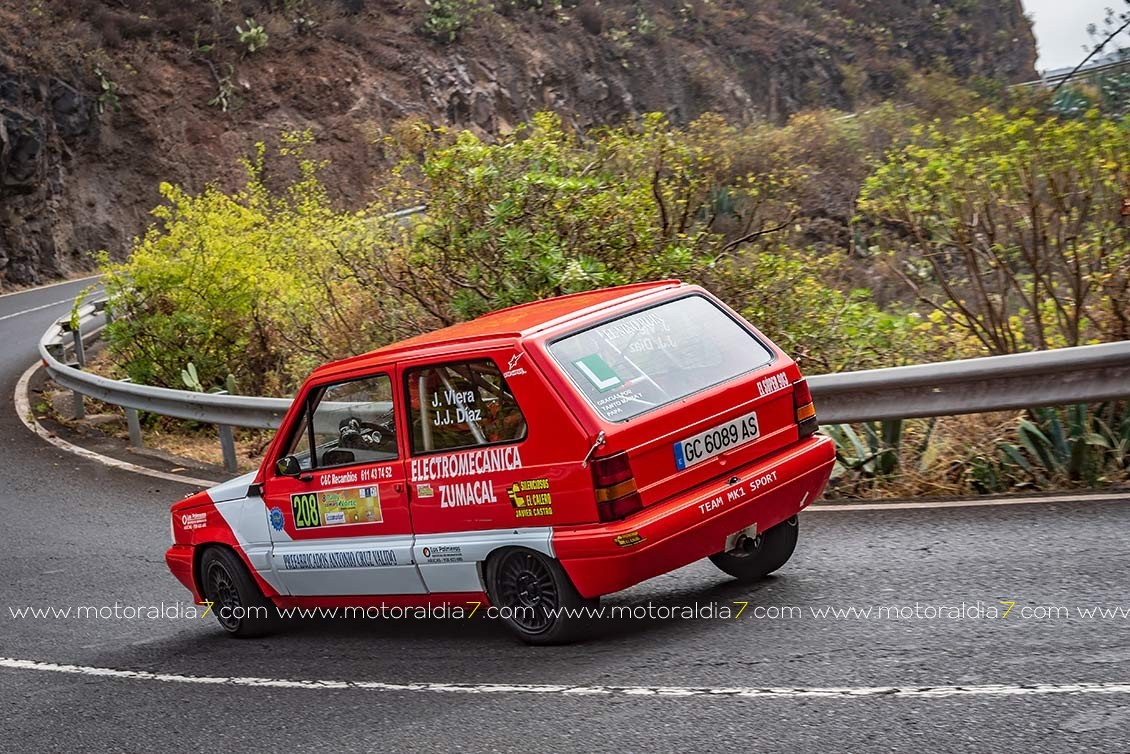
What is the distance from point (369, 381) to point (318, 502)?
Answer: 2.66 ft

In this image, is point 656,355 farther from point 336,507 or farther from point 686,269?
point 686,269

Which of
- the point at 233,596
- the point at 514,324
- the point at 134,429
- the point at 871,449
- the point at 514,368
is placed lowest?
the point at 871,449

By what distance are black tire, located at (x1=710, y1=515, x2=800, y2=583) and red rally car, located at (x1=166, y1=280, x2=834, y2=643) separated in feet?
0.04

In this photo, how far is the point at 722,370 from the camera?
6051mm

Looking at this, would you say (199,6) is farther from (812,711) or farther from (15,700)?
(812,711)

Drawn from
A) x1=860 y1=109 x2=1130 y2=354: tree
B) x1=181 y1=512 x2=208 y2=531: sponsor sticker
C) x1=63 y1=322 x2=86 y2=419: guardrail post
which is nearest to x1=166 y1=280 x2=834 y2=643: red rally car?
x1=181 y1=512 x2=208 y2=531: sponsor sticker

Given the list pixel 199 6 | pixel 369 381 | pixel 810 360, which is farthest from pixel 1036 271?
pixel 199 6

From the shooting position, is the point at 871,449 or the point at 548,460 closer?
the point at 548,460

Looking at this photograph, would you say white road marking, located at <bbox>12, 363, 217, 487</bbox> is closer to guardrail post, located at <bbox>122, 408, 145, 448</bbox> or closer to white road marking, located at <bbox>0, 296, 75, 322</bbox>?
guardrail post, located at <bbox>122, 408, 145, 448</bbox>

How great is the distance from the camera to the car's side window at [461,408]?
5.83m

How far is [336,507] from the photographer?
662 centimetres

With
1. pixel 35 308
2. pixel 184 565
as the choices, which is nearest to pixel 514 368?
pixel 184 565

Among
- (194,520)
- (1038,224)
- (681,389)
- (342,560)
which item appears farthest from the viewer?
(1038,224)

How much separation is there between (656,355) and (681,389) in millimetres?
222
